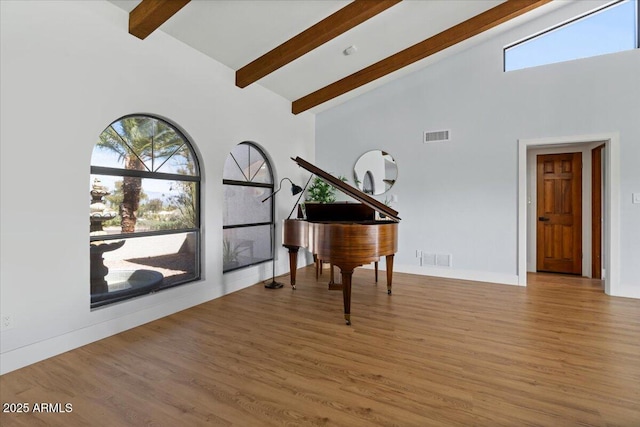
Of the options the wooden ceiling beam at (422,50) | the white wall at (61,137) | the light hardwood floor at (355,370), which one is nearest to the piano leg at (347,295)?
the light hardwood floor at (355,370)

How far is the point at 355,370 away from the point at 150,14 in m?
3.32

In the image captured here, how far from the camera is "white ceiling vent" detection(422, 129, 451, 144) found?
15.9 ft

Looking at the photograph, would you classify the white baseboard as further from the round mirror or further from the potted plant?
the potted plant

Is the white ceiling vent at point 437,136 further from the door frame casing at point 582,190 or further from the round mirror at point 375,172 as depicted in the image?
the door frame casing at point 582,190

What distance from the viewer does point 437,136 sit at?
4.92m

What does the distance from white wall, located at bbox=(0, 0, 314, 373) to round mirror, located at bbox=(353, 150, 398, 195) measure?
9.98 feet

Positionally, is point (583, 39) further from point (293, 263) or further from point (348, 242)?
point (293, 263)

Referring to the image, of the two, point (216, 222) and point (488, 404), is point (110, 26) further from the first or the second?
point (488, 404)

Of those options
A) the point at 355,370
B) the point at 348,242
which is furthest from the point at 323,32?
the point at 355,370

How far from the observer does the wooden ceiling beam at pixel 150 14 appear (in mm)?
2605

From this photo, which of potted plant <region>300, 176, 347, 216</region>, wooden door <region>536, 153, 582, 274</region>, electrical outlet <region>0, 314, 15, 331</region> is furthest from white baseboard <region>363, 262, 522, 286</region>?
electrical outlet <region>0, 314, 15, 331</region>

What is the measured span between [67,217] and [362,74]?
13.6ft

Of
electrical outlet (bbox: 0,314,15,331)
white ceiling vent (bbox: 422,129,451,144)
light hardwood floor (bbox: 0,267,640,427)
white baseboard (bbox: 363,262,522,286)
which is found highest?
white ceiling vent (bbox: 422,129,451,144)

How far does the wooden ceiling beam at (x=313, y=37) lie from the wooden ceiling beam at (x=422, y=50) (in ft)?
4.30
